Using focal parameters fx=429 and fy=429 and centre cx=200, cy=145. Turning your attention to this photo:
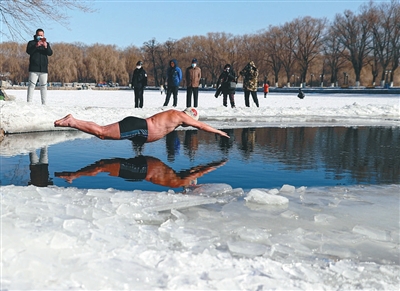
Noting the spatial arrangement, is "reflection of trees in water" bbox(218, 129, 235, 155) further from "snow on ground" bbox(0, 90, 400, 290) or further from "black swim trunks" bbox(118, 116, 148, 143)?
"snow on ground" bbox(0, 90, 400, 290)

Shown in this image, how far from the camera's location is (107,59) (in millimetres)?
81750

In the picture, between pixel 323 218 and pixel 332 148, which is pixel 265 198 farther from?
pixel 332 148

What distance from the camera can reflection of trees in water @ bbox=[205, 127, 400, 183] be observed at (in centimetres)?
552

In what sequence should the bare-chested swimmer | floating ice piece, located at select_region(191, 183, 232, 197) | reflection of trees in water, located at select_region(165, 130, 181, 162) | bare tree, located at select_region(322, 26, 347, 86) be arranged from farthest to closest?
1. bare tree, located at select_region(322, 26, 347, 86)
2. reflection of trees in water, located at select_region(165, 130, 181, 162)
3. the bare-chested swimmer
4. floating ice piece, located at select_region(191, 183, 232, 197)

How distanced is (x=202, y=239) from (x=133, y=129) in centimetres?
305

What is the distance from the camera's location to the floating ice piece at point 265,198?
3.71m

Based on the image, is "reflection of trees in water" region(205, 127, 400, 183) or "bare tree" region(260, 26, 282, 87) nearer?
"reflection of trees in water" region(205, 127, 400, 183)

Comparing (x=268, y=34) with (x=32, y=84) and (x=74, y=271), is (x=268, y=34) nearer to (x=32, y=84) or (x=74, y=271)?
(x=32, y=84)

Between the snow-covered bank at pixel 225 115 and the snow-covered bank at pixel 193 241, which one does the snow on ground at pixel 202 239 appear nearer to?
the snow-covered bank at pixel 193 241

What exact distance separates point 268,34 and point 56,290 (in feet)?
238

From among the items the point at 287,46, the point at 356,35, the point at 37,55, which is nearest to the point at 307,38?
the point at 287,46

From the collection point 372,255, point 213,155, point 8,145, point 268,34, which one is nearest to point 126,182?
point 213,155

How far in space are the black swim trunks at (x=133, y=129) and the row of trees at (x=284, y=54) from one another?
50.9 metres

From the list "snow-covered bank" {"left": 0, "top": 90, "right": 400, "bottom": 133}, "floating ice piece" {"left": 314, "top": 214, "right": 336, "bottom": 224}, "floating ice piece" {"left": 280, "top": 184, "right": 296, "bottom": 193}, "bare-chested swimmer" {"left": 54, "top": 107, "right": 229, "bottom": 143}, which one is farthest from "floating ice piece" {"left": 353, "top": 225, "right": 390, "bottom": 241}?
"snow-covered bank" {"left": 0, "top": 90, "right": 400, "bottom": 133}
